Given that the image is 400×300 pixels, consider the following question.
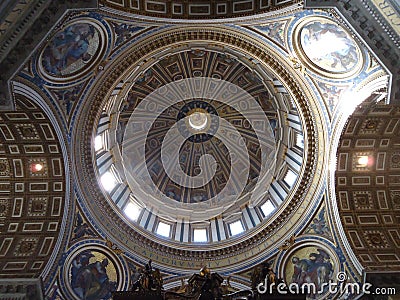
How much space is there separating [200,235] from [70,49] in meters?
9.05

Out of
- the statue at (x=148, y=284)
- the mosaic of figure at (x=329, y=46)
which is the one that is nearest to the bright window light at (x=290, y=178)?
the mosaic of figure at (x=329, y=46)

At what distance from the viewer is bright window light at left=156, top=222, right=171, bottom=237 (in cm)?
2061

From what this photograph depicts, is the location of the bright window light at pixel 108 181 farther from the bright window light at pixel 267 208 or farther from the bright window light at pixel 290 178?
the bright window light at pixel 290 178

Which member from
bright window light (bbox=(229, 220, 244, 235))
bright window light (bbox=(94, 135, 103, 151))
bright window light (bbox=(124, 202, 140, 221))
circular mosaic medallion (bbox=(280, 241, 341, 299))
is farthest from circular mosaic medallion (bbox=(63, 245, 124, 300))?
circular mosaic medallion (bbox=(280, 241, 341, 299))

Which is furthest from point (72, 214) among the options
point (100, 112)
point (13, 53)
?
point (13, 53)

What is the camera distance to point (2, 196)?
1811cm

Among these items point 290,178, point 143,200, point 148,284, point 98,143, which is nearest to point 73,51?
point 98,143

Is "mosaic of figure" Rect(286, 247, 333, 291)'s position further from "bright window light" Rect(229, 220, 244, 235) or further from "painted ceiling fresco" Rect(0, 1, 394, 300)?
"bright window light" Rect(229, 220, 244, 235)

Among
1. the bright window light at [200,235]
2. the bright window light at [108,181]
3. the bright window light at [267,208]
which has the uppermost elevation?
the bright window light at [108,181]

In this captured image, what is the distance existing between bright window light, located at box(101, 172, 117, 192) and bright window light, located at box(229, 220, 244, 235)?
5014 millimetres

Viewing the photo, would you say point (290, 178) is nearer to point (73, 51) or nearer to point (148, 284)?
point (148, 284)

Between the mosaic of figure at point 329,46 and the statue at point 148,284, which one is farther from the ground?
the mosaic of figure at point 329,46

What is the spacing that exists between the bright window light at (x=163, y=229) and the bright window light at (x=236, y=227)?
2523 millimetres

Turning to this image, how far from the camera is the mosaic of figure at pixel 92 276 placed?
17828 mm
